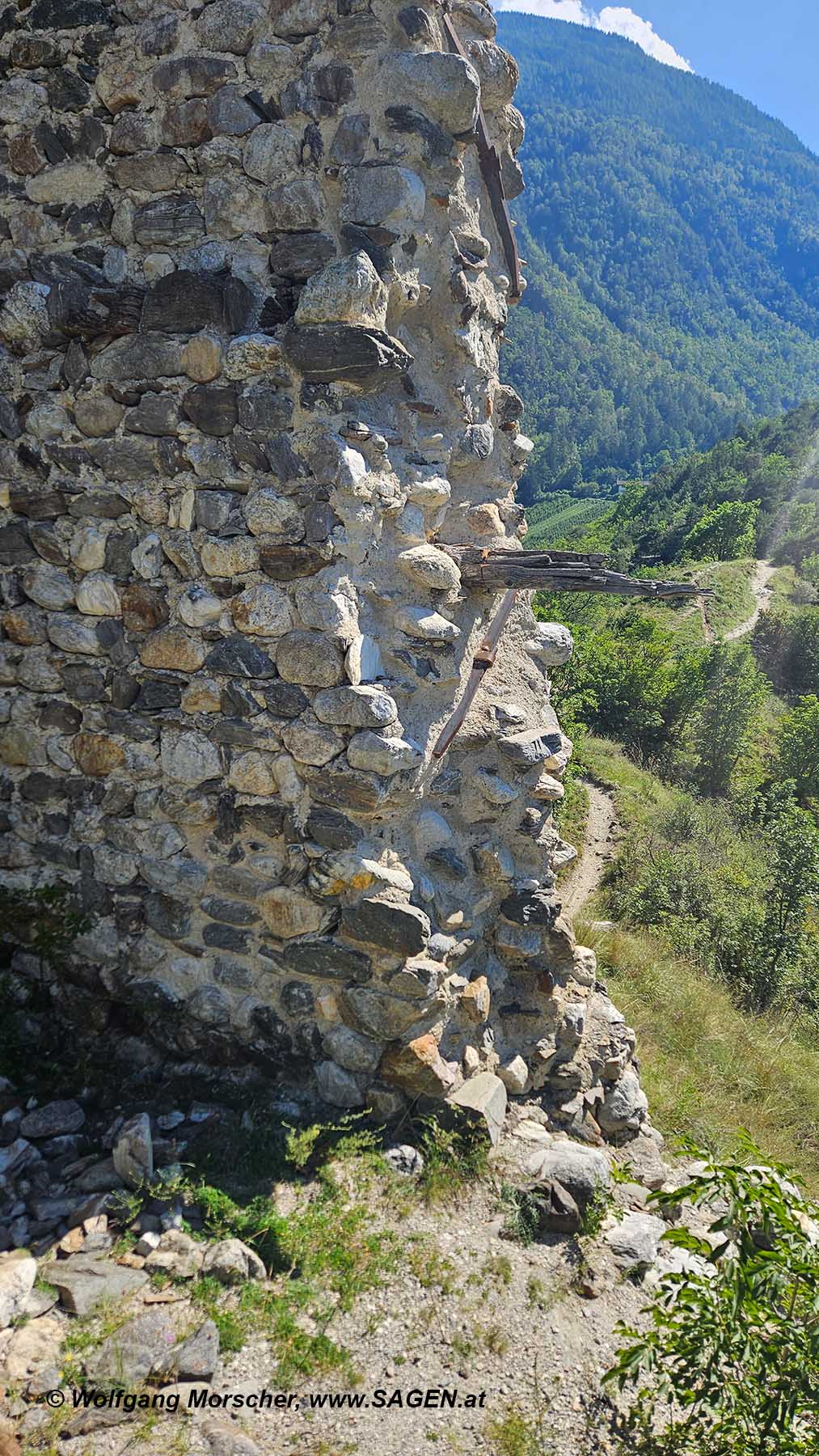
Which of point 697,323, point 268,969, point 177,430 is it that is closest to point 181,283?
point 177,430

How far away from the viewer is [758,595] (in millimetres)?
28031

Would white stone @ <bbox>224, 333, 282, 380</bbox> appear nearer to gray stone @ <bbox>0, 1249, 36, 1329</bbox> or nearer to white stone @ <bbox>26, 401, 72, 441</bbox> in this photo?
white stone @ <bbox>26, 401, 72, 441</bbox>

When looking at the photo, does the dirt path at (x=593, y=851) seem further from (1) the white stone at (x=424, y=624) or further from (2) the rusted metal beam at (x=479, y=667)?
(1) the white stone at (x=424, y=624)

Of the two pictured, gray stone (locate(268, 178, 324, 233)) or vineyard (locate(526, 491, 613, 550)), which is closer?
gray stone (locate(268, 178, 324, 233))

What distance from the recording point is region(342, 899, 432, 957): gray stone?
10.3 feet

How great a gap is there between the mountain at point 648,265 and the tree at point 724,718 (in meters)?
72.2

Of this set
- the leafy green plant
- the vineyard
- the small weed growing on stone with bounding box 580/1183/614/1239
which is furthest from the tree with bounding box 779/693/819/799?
the vineyard

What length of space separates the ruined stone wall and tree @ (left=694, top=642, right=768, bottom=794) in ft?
37.5

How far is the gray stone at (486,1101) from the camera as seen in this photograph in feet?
10.7

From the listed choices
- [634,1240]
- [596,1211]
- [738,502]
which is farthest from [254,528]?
[738,502]

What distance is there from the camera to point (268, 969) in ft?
11.0

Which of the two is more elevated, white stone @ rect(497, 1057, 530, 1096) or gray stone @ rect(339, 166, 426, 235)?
gray stone @ rect(339, 166, 426, 235)

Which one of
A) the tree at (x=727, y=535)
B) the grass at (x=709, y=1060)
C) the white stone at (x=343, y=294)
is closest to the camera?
the white stone at (x=343, y=294)

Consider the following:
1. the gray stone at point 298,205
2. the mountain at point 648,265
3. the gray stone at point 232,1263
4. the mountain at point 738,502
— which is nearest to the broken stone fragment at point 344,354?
the gray stone at point 298,205
